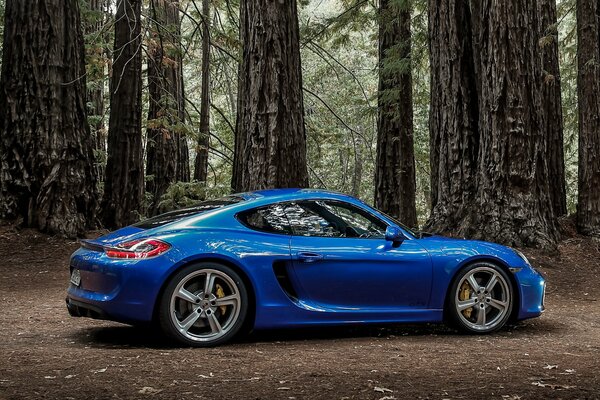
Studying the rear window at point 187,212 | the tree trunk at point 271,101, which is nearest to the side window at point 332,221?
the rear window at point 187,212

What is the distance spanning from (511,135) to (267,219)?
5922mm

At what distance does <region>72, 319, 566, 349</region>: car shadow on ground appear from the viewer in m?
7.15

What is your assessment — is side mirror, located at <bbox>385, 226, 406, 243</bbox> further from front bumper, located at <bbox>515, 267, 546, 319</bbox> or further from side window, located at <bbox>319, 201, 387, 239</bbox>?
front bumper, located at <bbox>515, 267, 546, 319</bbox>

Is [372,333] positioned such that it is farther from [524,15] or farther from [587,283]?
[524,15]

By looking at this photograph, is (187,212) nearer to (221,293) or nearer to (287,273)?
(221,293)

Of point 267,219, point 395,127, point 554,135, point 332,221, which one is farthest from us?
point 395,127

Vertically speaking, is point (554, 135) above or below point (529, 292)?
above

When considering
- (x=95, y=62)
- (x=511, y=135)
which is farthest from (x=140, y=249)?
(x=95, y=62)

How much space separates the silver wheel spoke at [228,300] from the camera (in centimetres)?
688

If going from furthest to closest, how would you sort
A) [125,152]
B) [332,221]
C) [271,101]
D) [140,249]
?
[125,152], [271,101], [332,221], [140,249]

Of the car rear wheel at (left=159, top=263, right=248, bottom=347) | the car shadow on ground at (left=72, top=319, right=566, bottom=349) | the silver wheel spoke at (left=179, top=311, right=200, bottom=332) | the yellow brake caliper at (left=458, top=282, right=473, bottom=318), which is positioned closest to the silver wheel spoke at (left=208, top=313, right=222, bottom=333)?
the car rear wheel at (left=159, top=263, right=248, bottom=347)

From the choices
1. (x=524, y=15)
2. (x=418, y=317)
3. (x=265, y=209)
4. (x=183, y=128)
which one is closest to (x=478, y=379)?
(x=418, y=317)

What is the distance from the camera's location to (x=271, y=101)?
10.6 meters

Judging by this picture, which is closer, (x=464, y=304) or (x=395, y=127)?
(x=464, y=304)
